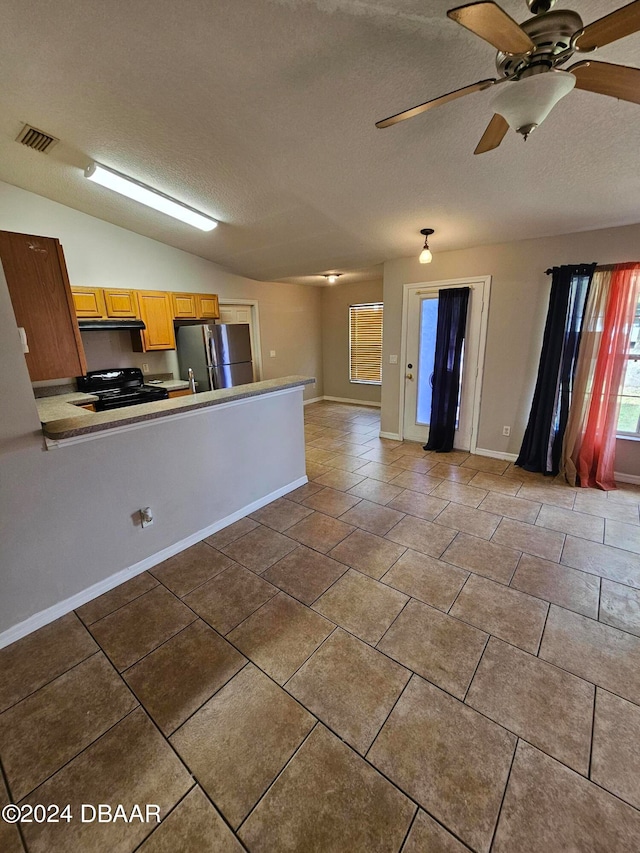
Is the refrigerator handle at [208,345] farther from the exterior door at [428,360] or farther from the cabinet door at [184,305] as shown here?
the exterior door at [428,360]

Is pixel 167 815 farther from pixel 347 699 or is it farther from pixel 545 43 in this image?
pixel 545 43

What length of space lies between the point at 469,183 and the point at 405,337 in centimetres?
206

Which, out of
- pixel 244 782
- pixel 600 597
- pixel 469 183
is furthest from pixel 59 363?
pixel 600 597

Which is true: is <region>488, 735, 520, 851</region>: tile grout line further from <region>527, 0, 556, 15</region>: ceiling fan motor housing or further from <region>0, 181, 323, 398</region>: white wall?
<region>0, 181, 323, 398</region>: white wall

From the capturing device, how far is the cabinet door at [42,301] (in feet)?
7.07

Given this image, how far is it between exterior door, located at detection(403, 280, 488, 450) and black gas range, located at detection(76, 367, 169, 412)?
310cm

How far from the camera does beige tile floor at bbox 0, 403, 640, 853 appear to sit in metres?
1.10

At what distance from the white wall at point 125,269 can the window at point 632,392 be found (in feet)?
16.0

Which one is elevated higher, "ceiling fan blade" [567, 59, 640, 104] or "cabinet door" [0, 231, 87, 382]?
"ceiling fan blade" [567, 59, 640, 104]

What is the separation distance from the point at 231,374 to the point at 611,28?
4491mm

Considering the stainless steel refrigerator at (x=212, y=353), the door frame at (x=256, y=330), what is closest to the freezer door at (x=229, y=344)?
the stainless steel refrigerator at (x=212, y=353)

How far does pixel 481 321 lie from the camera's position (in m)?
3.90

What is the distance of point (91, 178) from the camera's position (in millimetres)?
2893

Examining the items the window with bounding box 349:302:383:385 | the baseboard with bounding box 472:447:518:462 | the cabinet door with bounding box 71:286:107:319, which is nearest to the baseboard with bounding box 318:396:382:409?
the window with bounding box 349:302:383:385
